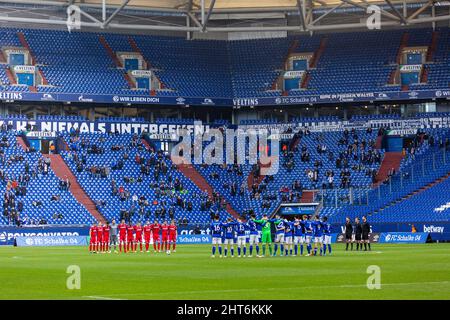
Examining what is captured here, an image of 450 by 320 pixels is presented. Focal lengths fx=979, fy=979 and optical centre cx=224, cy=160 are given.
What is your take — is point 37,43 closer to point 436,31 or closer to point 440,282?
Result: point 436,31

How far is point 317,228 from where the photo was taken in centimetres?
4175

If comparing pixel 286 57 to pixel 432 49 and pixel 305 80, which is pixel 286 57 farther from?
pixel 432 49

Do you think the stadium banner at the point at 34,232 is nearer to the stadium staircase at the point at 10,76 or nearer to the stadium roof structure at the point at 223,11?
the stadium roof structure at the point at 223,11

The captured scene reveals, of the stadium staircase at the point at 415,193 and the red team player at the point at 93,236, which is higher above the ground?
the stadium staircase at the point at 415,193

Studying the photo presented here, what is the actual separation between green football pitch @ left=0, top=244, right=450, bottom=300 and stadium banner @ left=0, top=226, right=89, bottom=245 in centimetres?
2539

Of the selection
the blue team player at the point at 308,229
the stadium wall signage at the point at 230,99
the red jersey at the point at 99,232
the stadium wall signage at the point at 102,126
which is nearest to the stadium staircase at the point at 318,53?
→ the stadium wall signage at the point at 230,99

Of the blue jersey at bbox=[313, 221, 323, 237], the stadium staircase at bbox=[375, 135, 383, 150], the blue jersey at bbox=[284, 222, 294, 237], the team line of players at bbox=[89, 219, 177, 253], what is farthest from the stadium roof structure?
the blue jersey at bbox=[313, 221, 323, 237]

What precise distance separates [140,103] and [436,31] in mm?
25811

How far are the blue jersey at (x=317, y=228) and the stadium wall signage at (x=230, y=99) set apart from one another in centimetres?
4032

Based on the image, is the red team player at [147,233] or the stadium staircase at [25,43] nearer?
the red team player at [147,233]

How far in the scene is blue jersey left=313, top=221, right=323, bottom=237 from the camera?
136 feet

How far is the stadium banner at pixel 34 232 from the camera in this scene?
6507cm

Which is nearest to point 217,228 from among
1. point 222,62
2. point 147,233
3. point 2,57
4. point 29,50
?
point 147,233
